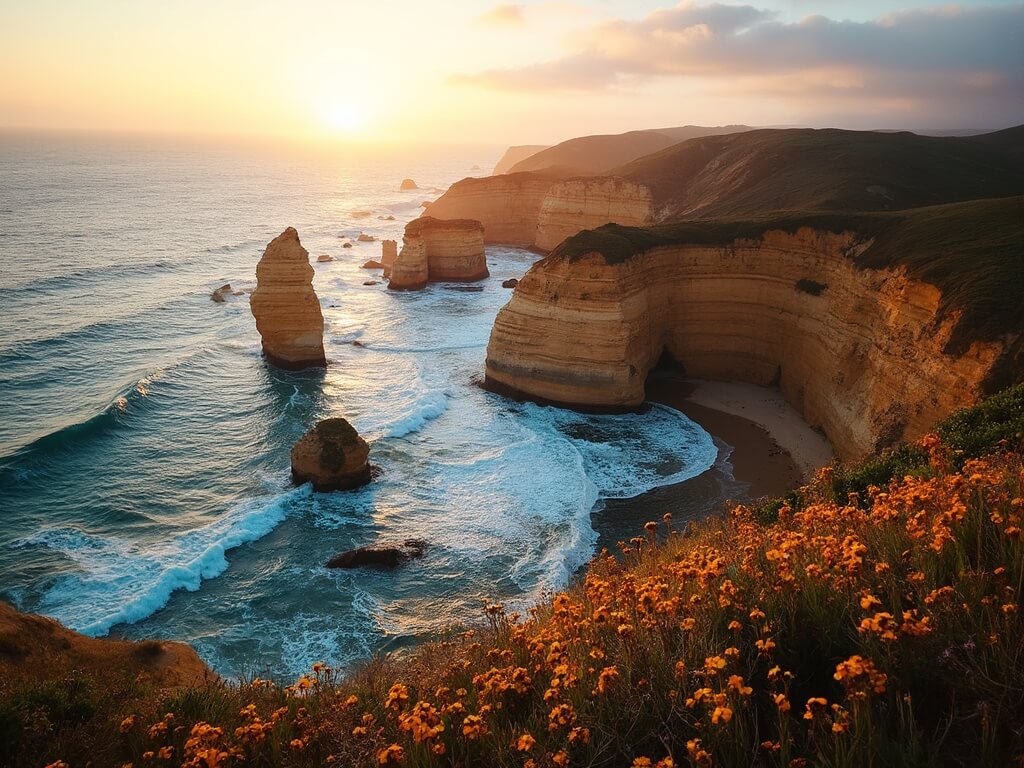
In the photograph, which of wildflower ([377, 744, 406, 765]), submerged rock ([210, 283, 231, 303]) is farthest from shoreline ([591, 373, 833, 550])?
submerged rock ([210, 283, 231, 303])

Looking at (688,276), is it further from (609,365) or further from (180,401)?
(180,401)

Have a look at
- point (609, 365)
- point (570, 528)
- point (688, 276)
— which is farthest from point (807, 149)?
point (570, 528)

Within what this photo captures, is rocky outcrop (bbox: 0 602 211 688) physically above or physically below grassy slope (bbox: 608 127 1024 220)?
below

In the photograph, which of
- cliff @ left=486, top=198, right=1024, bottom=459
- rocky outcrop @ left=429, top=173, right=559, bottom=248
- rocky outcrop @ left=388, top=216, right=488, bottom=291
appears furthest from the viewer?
rocky outcrop @ left=429, top=173, right=559, bottom=248

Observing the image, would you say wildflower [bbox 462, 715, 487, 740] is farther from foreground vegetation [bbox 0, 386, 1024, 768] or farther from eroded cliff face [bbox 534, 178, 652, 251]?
eroded cliff face [bbox 534, 178, 652, 251]

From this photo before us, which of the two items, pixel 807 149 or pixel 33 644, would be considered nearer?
pixel 33 644

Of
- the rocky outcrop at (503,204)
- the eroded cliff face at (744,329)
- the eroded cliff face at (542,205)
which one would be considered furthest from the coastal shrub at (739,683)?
the rocky outcrop at (503,204)
